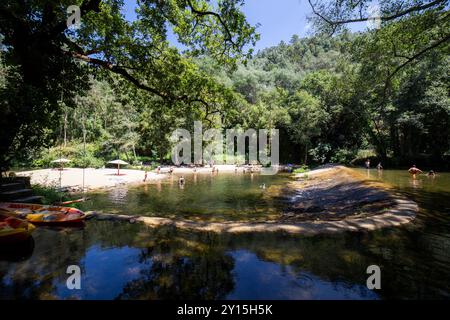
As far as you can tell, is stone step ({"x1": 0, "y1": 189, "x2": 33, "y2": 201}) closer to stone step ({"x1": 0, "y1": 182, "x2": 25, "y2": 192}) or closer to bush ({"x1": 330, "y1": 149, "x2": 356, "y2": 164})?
stone step ({"x1": 0, "y1": 182, "x2": 25, "y2": 192})

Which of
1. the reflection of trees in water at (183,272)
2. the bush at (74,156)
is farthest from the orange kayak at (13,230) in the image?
the bush at (74,156)

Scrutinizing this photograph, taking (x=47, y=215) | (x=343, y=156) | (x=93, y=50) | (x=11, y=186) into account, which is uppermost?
(x=93, y=50)

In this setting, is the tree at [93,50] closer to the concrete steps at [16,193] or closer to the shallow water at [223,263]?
the concrete steps at [16,193]

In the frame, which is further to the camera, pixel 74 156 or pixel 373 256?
pixel 74 156

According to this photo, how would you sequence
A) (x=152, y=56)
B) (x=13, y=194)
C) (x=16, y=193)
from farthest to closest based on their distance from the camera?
(x=152, y=56) → (x=16, y=193) → (x=13, y=194)

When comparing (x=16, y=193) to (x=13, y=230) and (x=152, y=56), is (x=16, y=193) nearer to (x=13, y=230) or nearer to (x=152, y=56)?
(x=13, y=230)

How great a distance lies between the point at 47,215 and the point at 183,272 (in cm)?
588

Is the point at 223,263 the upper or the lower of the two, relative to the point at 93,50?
lower

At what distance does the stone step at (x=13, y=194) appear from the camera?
977 cm

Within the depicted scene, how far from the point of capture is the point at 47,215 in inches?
323

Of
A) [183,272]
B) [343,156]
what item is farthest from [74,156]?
[183,272]

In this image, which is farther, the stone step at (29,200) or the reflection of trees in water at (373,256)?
the stone step at (29,200)

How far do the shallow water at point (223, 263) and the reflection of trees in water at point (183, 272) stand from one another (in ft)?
0.06
